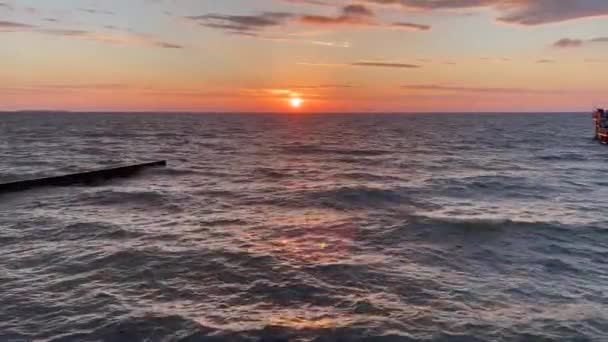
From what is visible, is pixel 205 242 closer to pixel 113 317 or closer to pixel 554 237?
pixel 113 317

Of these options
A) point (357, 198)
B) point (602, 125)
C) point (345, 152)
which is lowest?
point (357, 198)

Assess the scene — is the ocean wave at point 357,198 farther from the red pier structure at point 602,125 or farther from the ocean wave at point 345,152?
the red pier structure at point 602,125

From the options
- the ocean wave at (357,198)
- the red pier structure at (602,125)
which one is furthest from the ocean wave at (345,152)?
the red pier structure at (602,125)

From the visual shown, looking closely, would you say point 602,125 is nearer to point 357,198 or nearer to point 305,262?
point 357,198

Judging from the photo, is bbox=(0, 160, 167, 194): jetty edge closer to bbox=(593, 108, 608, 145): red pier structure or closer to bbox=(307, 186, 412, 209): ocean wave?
bbox=(307, 186, 412, 209): ocean wave

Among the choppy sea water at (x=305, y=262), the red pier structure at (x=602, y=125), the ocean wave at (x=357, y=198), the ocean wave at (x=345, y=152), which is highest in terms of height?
the red pier structure at (x=602, y=125)

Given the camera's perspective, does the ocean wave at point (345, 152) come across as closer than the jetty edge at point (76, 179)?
No

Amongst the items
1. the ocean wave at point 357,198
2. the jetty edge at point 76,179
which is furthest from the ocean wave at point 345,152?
the ocean wave at point 357,198

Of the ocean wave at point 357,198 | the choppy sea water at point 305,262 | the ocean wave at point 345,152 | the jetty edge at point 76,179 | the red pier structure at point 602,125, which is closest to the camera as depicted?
the choppy sea water at point 305,262

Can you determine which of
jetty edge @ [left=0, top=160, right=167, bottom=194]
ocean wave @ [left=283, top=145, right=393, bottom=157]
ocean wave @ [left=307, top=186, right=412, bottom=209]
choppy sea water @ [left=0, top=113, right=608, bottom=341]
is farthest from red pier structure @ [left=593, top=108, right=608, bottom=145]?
jetty edge @ [left=0, top=160, right=167, bottom=194]

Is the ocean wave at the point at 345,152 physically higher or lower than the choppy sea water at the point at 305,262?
higher

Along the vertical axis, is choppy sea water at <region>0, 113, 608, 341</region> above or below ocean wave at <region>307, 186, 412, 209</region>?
below

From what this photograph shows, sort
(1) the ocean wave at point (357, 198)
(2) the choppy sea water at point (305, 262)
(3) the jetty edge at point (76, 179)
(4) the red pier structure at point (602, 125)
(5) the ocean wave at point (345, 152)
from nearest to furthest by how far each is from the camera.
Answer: (2) the choppy sea water at point (305, 262)
(1) the ocean wave at point (357, 198)
(3) the jetty edge at point (76, 179)
(5) the ocean wave at point (345, 152)
(4) the red pier structure at point (602, 125)

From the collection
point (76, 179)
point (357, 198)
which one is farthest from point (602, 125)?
point (76, 179)
